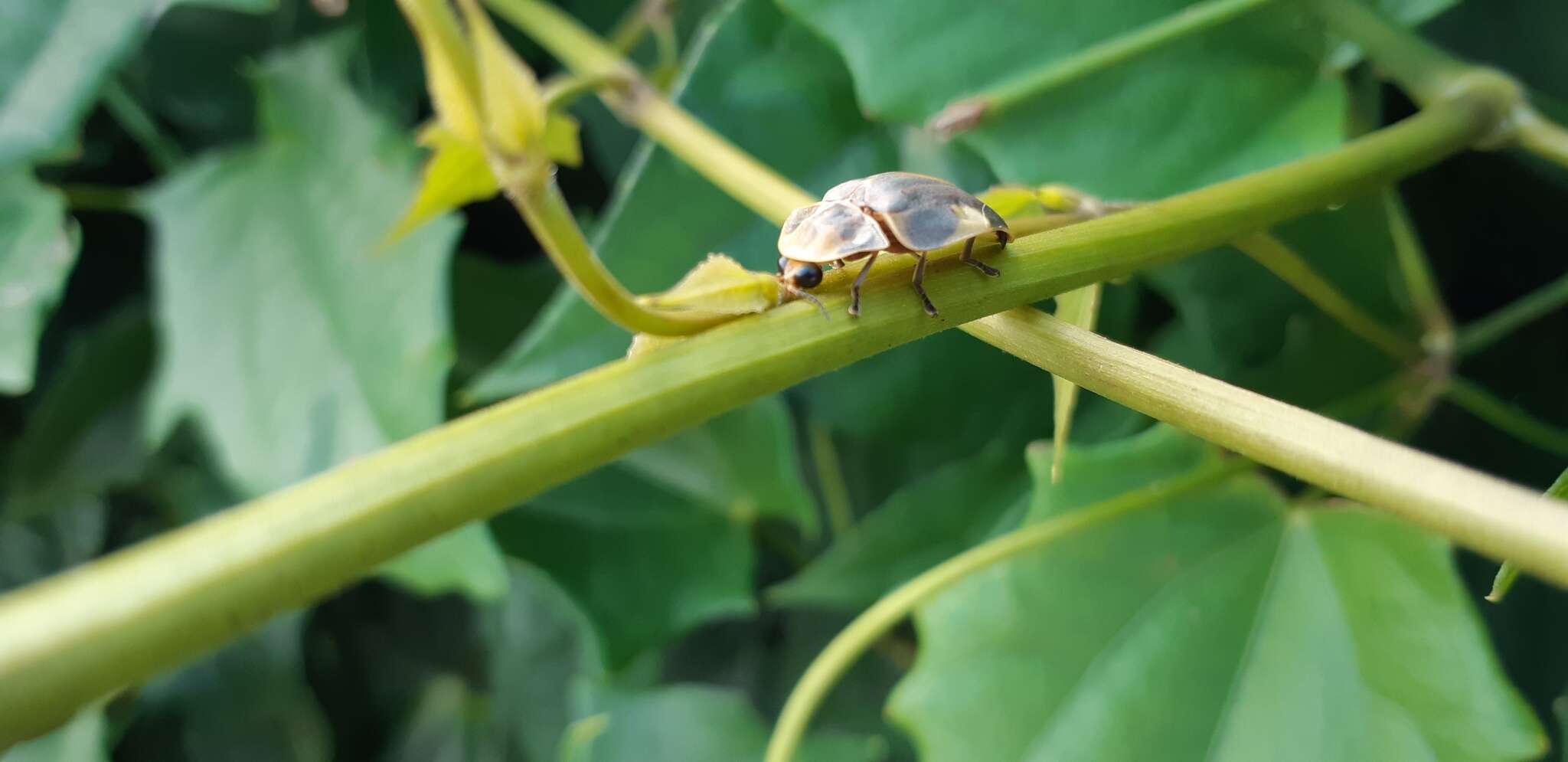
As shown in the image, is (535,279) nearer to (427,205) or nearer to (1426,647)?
(427,205)

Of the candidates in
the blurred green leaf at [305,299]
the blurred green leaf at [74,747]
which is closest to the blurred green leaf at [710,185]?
the blurred green leaf at [305,299]

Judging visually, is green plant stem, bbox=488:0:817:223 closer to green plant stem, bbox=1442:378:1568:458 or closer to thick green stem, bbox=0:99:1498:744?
thick green stem, bbox=0:99:1498:744

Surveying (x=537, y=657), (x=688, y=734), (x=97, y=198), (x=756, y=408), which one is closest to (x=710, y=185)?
(x=756, y=408)

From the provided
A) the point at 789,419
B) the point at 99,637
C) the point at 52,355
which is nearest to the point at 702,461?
the point at 789,419

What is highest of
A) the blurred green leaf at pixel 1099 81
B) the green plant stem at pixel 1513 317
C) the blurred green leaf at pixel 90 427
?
the green plant stem at pixel 1513 317

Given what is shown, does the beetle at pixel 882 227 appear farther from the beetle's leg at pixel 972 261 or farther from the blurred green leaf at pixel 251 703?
the blurred green leaf at pixel 251 703

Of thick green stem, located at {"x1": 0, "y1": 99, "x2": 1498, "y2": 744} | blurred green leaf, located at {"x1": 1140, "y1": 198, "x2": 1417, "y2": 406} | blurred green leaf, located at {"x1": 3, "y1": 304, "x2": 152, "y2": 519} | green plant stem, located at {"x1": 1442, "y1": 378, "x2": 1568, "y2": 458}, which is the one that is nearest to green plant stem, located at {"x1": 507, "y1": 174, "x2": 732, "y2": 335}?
thick green stem, located at {"x1": 0, "y1": 99, "x2": 1498, "y2": 744}

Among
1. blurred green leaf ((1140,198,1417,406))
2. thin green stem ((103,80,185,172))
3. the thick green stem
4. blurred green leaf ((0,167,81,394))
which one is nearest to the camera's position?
the thick green stem

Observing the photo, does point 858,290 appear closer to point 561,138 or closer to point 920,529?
point 561,138
